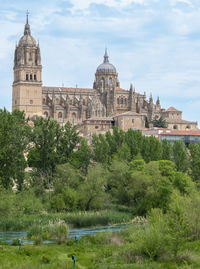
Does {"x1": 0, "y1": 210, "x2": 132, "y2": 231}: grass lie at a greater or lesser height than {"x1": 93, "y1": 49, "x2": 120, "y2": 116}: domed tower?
lesser

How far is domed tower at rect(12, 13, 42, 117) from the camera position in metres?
104

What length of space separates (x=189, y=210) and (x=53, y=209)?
14.5m

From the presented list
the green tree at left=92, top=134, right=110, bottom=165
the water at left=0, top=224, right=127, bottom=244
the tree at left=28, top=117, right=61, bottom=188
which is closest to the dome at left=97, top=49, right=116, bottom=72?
the green tree at left=92, top=134, right=110, bottom=165

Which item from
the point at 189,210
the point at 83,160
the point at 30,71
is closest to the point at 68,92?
the point at 30,71

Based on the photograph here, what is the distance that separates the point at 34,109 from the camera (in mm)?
104000

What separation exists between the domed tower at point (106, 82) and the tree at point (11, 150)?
64.0 metres

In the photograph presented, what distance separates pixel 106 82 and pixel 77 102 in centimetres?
1109

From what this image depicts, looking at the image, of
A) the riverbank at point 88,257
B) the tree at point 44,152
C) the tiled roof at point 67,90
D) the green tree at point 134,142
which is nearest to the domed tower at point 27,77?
the tiled roof at point 67,90

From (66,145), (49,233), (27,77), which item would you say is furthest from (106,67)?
(49,233)

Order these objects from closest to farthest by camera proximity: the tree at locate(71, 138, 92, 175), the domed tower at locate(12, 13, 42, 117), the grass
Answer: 1. the grass
2. the tree at locate(71, 138, 92, 175)
3. the domed tower at locate(12, 13, 42, 117)

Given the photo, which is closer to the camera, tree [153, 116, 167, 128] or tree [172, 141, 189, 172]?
tree [172, 141, 189, 172]

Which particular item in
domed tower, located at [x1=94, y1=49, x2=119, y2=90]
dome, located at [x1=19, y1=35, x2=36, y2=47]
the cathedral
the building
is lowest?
the building

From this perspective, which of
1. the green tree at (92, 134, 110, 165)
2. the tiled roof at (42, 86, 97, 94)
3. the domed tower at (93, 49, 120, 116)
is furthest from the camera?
the domed tower at (93, 49, 120, 116)

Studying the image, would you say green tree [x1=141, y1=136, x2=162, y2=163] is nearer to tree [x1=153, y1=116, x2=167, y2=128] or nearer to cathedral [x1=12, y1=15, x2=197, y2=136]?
cathedral [x1=12, y1=15, x2=197, y2=136]
